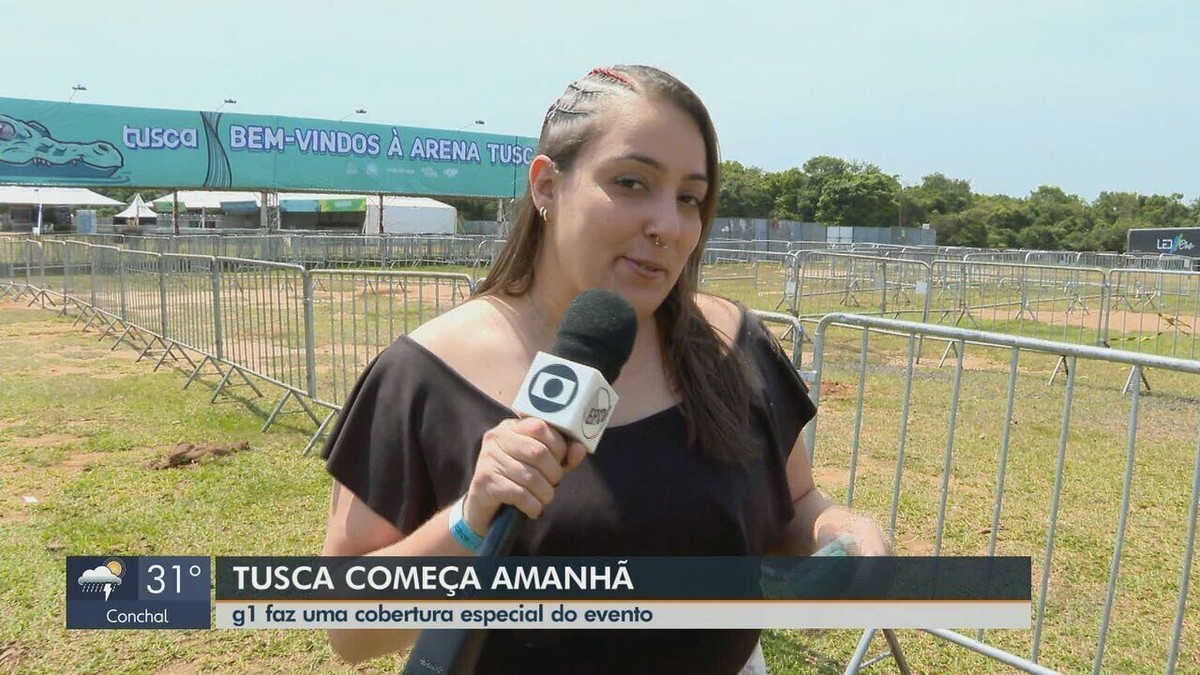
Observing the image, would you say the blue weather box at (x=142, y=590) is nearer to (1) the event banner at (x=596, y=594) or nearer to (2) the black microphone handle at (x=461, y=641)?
(1) the event banner at (x=596, y=594)

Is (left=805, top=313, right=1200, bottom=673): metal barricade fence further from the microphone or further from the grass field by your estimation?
the microphone

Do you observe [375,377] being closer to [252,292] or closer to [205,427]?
[205,427]

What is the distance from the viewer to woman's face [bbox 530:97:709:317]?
4.59 feet

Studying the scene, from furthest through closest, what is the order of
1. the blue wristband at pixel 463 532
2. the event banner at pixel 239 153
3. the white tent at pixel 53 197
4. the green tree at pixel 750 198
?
the green tree at pixel 750 198 → the white tent at pixel 53 197 → the event banner at pixel 239 153 → the blue wristband at pixel 463 532

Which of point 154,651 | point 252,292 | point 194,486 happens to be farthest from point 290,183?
point 154,651

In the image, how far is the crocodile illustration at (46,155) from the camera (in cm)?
2473

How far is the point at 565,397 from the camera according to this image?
111 centimetres

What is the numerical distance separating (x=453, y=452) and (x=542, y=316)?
328 mm

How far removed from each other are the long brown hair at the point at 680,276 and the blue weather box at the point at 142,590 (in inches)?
65.0

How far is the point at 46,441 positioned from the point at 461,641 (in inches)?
293

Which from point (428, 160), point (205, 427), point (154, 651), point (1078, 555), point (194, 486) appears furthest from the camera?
point (428, 160)

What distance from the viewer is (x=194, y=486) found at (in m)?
5.80

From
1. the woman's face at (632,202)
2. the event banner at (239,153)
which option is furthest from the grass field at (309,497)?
the event banner at (239,153)

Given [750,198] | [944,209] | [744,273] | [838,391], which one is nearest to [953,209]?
[944,209]
